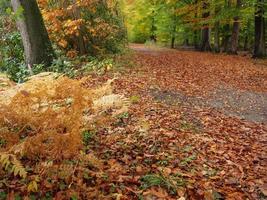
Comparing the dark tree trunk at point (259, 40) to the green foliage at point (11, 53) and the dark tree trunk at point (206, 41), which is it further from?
the green foliage at point (11, 53)

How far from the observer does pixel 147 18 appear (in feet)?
117

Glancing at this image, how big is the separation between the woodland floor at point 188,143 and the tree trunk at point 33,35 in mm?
2048

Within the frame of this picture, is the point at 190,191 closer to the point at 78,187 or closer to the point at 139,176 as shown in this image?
the point at 139,176

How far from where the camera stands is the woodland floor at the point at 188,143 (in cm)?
367

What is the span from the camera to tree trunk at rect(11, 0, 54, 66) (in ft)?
28.4

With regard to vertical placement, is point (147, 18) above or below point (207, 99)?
above

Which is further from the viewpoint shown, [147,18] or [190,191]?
[147,18]

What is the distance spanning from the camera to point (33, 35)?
28.9ft

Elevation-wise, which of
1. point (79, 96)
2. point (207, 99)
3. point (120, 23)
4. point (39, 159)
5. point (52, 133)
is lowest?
point (207, 99)

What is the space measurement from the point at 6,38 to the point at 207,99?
22.0 feet

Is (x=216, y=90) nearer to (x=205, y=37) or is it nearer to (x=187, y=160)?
(x=187, y=160)

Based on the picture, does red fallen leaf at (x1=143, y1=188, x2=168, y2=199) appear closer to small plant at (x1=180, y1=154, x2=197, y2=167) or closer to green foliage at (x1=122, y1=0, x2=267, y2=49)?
small plant at (x1=180, y1=154, x2=197, y2=167)

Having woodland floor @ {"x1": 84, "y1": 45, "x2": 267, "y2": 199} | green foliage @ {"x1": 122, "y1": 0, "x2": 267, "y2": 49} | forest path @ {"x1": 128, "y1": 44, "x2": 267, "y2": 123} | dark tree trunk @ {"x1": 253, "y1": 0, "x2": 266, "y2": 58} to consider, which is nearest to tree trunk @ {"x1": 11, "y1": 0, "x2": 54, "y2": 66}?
woodland floor @ {"x1": 84, "y1": 45, "x2": 267, "y2": 199}

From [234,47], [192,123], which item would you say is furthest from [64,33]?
[234,47]
